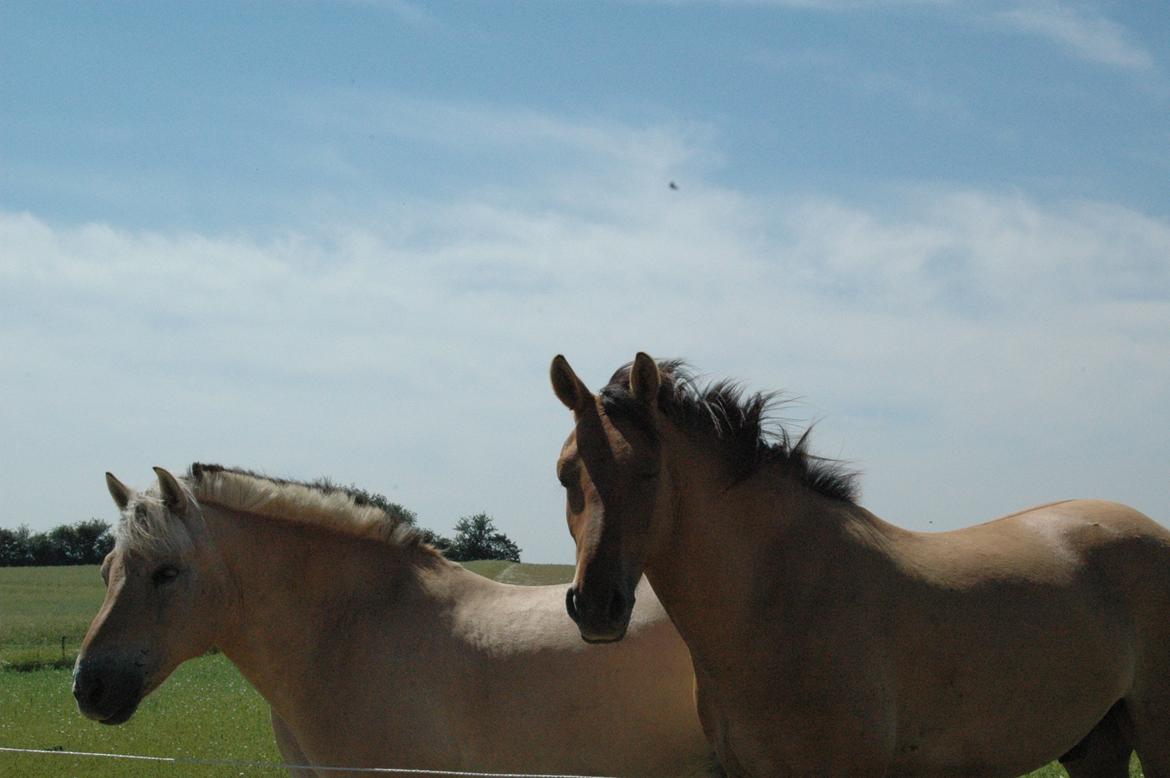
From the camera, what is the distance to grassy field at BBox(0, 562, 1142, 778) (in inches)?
441

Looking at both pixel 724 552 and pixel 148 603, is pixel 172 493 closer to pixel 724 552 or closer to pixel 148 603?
pixel 148 603

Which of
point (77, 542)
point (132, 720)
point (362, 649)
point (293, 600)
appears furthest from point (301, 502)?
point (77, 542)

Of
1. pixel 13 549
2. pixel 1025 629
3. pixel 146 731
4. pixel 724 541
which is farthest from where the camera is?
pixel 13 549

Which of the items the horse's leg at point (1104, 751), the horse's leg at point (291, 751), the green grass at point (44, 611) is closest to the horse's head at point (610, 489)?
the horse's leg at point (291, 751)

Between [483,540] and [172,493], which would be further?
[483,540]

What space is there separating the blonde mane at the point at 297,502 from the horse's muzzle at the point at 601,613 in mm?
2153

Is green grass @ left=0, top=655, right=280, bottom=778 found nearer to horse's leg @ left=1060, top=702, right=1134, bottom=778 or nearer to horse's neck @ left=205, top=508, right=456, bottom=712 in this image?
horse's neck @ left=205, top=508, right=456, bottom=712

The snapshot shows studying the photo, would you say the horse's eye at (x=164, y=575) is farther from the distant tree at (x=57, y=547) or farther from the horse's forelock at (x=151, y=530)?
the distant tree at (x=57, y=547)

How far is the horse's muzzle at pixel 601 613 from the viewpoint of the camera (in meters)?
3.69

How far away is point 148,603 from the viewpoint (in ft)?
16.2

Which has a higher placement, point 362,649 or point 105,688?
point 362,649

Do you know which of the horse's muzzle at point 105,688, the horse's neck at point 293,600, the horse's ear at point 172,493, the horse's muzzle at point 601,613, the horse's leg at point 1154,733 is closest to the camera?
the horse's muzzle at point 601,613

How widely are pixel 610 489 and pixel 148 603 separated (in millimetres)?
2443

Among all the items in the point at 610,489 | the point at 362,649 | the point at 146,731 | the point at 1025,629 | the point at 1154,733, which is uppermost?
the point at 610,489
